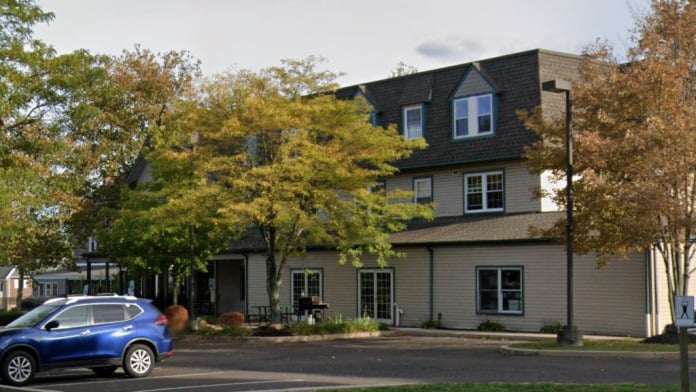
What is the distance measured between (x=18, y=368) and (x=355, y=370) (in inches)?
268

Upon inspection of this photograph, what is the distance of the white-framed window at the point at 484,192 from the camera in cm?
3359

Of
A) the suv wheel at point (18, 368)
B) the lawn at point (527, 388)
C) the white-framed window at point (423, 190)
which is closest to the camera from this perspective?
the lawn at point (527, 388)

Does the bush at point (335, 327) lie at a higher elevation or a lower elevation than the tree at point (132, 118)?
lower

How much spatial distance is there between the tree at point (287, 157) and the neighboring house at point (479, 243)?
2.77 m

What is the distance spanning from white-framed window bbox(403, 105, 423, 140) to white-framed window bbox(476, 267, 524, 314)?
700cm

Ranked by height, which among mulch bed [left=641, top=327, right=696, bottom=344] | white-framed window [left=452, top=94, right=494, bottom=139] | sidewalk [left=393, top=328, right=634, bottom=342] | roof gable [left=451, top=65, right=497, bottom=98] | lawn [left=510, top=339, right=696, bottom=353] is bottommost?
sidewalk [left=393, top=328, right=634, bottom=342]

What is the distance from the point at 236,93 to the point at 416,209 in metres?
7.11

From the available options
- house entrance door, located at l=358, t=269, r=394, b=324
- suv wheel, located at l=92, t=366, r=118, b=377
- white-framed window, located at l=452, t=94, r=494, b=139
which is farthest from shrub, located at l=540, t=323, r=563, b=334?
suv wheel, located at l=92, t=366, r=118, b=377

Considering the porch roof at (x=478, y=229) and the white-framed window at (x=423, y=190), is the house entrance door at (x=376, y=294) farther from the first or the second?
the white-framed window at (x=423, y=190)

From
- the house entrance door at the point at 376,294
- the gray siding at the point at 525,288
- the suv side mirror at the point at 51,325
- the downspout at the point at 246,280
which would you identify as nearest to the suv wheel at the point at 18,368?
the suv side mirror at the point at 51,325

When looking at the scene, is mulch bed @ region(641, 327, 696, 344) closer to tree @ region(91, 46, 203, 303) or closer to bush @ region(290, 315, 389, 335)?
bush @ region(290, 315, 389, 335)

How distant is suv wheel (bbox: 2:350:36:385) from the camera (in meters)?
18.2

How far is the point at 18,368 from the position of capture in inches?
722

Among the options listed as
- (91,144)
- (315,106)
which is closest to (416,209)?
(315,106)
